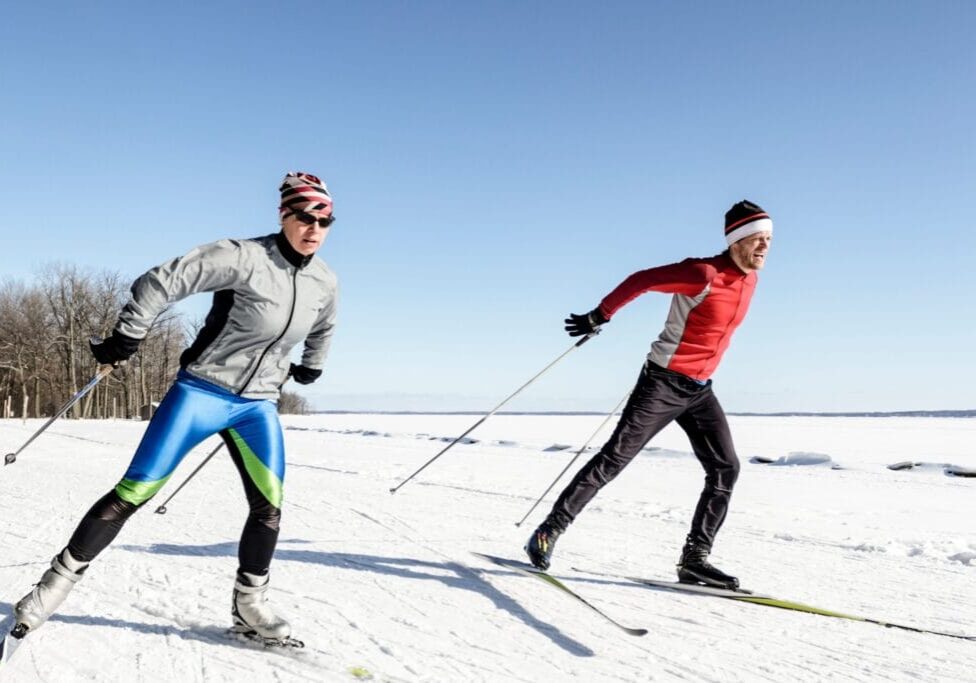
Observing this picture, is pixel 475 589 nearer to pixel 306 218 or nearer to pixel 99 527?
pixel 99 527

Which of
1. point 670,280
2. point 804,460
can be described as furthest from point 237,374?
point 804,460

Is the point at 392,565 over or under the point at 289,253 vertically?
under

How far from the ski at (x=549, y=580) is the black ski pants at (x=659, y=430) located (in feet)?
1.07

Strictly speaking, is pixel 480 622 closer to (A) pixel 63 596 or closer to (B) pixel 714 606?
(B) pixel 714 606

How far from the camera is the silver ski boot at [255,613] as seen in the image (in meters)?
2.85

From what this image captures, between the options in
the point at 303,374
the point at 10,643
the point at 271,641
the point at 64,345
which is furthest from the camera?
the point at 64,345

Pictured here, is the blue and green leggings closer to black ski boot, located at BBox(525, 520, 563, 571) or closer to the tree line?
black ski boot, located at BBox(525, 520, 563, 571)

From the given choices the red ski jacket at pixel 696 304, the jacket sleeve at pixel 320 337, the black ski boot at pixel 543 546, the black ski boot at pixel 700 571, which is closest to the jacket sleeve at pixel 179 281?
the jacket sleeve at pixel 320 337

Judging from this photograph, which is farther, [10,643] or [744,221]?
[744,221]

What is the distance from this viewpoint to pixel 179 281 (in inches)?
107

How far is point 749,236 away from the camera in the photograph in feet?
13.8

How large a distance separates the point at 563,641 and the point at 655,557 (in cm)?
220

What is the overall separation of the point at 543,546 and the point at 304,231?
2.40 metres

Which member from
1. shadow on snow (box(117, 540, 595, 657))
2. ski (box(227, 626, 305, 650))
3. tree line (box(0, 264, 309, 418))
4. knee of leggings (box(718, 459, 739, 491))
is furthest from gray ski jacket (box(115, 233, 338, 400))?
tree line (box(0, 264, 309, 418))
